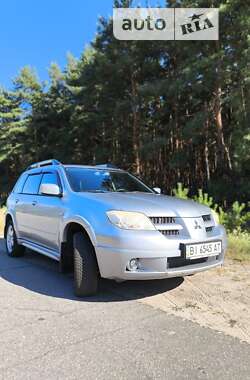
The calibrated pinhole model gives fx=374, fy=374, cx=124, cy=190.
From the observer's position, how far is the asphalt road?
293cm

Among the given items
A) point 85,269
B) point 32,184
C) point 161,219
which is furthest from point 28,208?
point 161,219

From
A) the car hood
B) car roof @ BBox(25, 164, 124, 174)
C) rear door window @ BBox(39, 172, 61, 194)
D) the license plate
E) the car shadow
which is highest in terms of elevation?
car roof @ BBox(25, 164, 124, 174)

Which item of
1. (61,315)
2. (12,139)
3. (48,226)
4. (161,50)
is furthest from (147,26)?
(12,139)

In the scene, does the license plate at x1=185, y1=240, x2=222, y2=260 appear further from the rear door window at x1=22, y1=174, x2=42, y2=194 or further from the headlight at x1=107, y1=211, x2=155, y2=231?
the rear door window at x1=22, y1=174, x2=42, y2=194

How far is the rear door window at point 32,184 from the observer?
6.63m

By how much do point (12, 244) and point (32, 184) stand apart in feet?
4.74

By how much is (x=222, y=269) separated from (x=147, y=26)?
16.8m

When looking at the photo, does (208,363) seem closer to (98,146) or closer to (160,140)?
(160,140)

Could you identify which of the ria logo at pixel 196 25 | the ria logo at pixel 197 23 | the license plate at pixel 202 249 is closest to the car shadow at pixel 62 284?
the license plate at pixel 202 249

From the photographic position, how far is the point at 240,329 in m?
3.72

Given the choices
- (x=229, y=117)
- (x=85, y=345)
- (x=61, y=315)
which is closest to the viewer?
(x=85, y=345)

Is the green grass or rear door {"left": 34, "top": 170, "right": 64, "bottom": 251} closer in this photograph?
rear door {"left": 34, "top": 170, "right": 64, "bottom": 251}

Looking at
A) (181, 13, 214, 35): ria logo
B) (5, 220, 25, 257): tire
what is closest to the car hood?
(5, 220, 25, 257): tire
